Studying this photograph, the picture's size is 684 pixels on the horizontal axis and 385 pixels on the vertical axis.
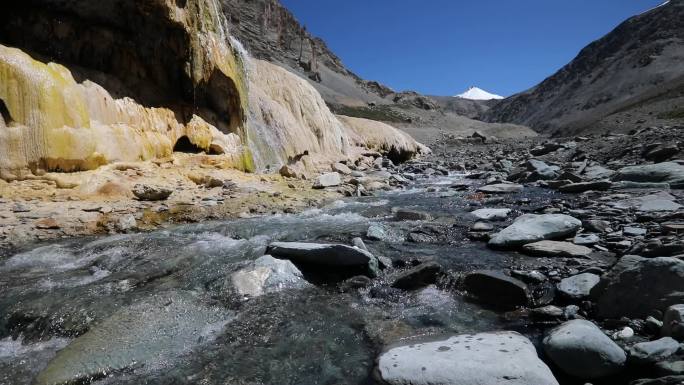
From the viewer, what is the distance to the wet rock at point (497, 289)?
456cm

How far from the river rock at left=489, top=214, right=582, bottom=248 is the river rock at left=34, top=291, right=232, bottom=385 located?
4539 millimetres

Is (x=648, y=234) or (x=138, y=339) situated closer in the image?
(x=138, y=339)

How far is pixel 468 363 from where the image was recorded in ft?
10.3

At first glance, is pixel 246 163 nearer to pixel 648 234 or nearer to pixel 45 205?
pixel 45 205

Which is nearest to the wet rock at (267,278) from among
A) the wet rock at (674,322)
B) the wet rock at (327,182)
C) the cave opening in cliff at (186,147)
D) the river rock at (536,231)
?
the river rock at (536,231)

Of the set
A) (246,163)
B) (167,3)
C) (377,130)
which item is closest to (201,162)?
(246,163)

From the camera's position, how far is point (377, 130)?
107 ft

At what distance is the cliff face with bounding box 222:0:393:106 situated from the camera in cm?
10988

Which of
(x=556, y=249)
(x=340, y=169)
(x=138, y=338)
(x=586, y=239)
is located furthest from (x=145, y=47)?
(x=586, y=239)

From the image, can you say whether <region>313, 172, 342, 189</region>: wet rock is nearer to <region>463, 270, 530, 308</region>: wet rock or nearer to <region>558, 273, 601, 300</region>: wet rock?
<region>463, 270, 530, 308</region>: wet rock

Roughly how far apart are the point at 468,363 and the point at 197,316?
10.1 feet

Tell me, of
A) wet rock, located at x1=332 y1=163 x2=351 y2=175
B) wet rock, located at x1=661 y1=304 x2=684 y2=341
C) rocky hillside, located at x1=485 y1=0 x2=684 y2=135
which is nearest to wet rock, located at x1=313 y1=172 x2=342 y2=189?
wet rock, located at x1=332 y1=163 x2=351 y2=175

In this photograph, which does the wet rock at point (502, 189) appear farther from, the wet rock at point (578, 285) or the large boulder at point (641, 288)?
the large boulder at point (641, 288)

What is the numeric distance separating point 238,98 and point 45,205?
8.32 metres
